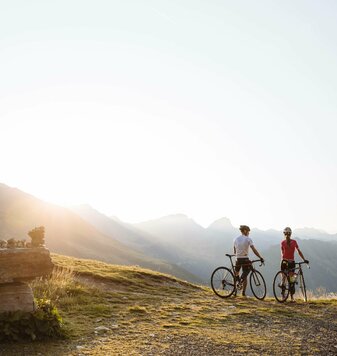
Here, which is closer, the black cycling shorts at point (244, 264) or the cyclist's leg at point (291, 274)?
the cyclist's leg at point (291, 274)

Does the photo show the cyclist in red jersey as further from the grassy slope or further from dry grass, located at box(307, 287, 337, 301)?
dry grass, located at box(307, 287, 337, 301)

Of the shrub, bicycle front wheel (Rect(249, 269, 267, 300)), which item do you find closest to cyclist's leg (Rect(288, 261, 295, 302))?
bicycle front wheel (Rect(249, 269, 267, 300))

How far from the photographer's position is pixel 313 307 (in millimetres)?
15828

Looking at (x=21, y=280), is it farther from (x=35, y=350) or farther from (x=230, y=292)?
(x=230, y=292)

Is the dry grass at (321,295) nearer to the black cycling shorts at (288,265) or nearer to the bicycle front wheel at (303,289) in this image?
the bicycle front wheel at (303,289)

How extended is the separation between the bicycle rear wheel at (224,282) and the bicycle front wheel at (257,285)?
865 millimetres

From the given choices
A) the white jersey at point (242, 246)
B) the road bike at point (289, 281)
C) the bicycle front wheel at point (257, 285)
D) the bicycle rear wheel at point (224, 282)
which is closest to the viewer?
the road bike at point (289, 281)

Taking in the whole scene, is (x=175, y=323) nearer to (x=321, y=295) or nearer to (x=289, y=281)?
(x=289, y=281)

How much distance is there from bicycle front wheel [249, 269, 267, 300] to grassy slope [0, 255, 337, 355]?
0.43m

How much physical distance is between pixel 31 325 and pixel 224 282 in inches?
410

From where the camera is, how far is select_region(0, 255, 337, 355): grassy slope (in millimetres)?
8508

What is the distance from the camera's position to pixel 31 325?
862 centimetres

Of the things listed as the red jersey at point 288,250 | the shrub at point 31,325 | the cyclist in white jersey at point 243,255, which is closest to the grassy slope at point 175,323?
the shrub at point 31,325

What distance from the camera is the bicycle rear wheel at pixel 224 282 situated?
17391mm
